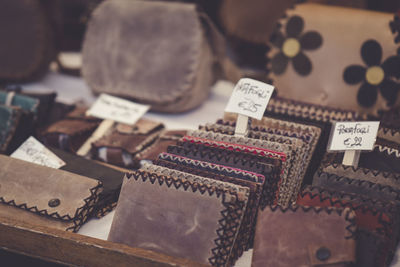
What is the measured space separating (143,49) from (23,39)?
588 millimetres

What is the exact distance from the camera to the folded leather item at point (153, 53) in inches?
62.2

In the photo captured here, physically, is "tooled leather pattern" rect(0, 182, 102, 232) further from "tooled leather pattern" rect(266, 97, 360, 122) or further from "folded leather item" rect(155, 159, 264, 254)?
"tooled leather pattern" rect(266, 97, 360, 122)

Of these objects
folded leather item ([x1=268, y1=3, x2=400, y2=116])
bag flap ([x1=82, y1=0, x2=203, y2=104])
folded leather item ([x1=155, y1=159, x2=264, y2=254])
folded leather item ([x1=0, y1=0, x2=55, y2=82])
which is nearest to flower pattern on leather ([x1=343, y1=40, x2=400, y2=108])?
folded leather item ([x1=268, y1=3, x2=400, y2=116])

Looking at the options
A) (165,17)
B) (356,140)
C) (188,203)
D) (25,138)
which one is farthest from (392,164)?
(25,138)

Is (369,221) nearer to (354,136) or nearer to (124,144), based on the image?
(354,136)

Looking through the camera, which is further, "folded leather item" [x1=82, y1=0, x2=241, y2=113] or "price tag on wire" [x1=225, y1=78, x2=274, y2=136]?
"folded leather item" [x1=82, y1=0, x2=241, y2=113]

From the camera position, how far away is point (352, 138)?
958 millimetres

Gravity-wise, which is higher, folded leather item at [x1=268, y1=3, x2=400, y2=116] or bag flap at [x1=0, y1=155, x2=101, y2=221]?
folded leather item at [x1=268, y1=3, x2=400, y2=116]

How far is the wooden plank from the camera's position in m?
0.86

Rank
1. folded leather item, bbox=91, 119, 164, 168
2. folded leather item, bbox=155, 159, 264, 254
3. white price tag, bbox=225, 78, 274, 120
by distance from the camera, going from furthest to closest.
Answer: folded leather item, bbox=91, 119, 164, 168 < white price tag, bbox=225, 78, 274, 120 < folded leather item, bbox=155, 159, 264, 254

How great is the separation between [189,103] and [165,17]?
0.35m

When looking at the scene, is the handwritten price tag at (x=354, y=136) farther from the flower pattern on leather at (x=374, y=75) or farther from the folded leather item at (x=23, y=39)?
the folded leather item at (x=23, y=39)

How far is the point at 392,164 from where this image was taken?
1.00m

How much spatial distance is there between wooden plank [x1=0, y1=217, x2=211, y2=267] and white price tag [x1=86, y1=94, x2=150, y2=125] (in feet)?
1.94
